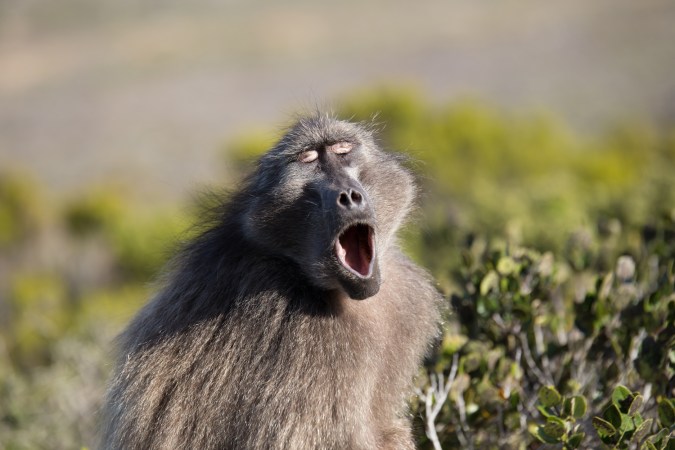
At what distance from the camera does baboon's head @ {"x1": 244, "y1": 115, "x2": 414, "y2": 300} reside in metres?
3.12

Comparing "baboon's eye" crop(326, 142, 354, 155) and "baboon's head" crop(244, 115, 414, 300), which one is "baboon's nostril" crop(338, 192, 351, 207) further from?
"baboon's eye" crop(326, 142, 354, 155)

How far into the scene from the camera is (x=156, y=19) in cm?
7094

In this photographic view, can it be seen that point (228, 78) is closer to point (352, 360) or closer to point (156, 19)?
point (156, 19)

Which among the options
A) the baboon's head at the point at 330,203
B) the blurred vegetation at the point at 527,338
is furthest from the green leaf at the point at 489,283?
the baboon's head at the point at 330,203

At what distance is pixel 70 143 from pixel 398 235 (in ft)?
136

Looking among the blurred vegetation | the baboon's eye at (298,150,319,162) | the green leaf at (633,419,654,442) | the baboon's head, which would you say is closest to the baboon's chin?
the baboon's head

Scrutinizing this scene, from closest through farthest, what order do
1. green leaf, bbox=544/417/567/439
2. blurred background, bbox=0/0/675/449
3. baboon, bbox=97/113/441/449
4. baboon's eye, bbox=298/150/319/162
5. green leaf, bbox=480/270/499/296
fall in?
green leaf, bbox=544/417/567/439, baboon, bbox=97/113/441/449, baboon's eye, bbox=298/150/319/162, green leaf, bbox=480/270/499/296, blurred background, bbox=0/0/675/449

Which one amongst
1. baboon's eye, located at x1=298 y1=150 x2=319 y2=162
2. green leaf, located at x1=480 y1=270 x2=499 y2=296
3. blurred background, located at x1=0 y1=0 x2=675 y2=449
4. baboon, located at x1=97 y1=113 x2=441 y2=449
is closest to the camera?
baboon, located at x1=97 y1=113 x2=441 y2=449

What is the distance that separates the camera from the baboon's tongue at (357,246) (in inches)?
125

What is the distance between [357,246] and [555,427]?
3.03ft

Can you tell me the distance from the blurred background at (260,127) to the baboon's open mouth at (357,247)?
2.30ft

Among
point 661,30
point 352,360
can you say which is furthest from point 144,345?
point 661,30

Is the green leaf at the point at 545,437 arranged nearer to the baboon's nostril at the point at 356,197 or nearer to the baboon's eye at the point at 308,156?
the baboon's nostril at the point at 356,197

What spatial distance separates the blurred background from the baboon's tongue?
0.70 m
